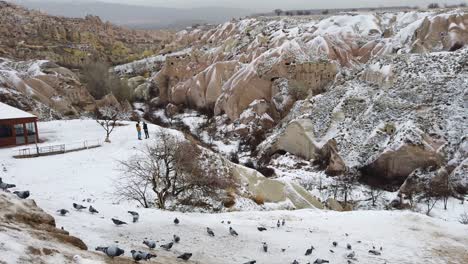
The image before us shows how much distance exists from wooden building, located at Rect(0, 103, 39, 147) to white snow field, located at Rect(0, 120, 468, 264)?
668 cm

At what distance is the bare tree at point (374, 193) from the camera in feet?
85.6

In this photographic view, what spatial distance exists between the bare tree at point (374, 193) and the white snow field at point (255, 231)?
1016cm

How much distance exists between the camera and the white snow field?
34.1 feet

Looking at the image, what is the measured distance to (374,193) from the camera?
27.8 meters

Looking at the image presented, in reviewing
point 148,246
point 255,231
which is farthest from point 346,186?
point 148,246

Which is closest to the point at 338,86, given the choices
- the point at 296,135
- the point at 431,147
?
the point at 296,135

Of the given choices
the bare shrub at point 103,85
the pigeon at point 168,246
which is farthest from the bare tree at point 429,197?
the bare shrub at point 103,85

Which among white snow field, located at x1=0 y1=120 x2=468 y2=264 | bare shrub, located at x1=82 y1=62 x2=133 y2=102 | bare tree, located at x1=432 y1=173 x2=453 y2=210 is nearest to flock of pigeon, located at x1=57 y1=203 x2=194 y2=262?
white snow field, located at x1=0 y1=120 x2=468 y2=264

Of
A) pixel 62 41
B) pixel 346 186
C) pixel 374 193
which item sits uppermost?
pixel 62 41

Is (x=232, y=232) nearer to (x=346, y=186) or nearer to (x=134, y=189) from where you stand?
(x=134, y=189)

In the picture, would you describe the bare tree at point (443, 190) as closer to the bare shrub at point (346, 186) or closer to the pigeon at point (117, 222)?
the bare shrub at point (346, 186)

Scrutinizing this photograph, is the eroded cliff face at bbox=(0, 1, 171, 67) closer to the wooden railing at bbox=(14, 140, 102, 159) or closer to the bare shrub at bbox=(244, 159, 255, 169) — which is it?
the wooden railing at bbox=(14, 140, 102, 159)

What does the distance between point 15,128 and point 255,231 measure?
20237 millimetres

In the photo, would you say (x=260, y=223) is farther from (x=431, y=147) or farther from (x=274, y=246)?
(x=431, y=147)
